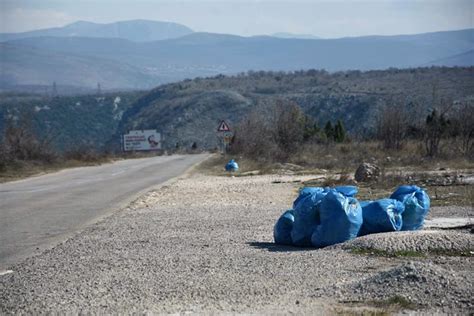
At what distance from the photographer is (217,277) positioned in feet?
33.6

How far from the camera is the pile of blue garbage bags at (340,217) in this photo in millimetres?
12328

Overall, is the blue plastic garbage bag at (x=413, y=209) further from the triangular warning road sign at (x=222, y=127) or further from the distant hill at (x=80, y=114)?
the distant hill at (x=80, y=114)

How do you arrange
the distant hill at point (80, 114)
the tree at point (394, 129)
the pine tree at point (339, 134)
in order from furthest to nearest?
the distant hill at point (80, 114), the pine tree at point (339, 134), the tree at point (394, 129)

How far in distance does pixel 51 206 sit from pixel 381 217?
1175 centimetres

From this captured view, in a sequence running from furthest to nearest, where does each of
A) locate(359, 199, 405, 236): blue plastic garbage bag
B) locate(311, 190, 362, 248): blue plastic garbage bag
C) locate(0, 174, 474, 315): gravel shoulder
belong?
locate(359, 199, 405, 236): blue plastic garbage bag
locate(311, 190, 362, 248): blue plastic garbage bag
locate(0, 174, 474, 315): gravel shoulder

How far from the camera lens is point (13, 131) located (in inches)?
1923

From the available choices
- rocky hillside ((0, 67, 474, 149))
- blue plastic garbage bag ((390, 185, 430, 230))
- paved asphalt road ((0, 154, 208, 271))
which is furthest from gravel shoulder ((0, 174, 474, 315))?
rocky hillside ((0, 67, 474, 149))

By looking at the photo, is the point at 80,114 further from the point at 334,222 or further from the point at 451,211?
the point at 334,222

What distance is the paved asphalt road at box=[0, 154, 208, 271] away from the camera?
49.5 ft

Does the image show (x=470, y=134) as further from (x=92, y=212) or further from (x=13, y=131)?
(x=92, y=212)

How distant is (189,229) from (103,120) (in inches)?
5009

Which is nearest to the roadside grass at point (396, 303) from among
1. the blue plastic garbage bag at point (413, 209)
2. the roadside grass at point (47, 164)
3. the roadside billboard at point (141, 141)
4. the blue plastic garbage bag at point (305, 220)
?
the blue plastic garbage bag at point (305, 220)

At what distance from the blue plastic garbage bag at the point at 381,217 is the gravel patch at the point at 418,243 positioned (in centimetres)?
81

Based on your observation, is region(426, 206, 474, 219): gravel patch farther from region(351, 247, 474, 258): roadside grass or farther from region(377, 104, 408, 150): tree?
region(377, 104, 408, 150): tree
